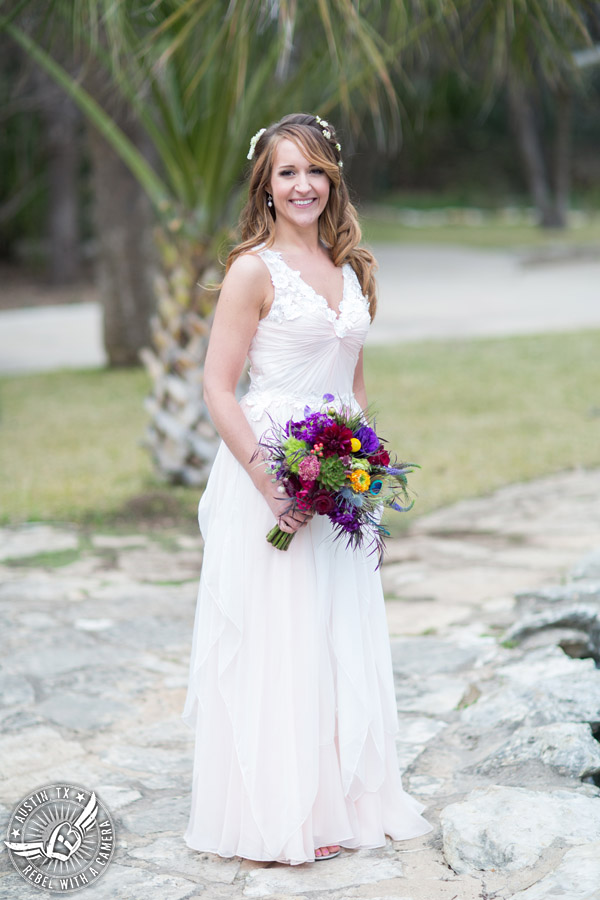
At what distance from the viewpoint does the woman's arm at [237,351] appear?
9.71ft

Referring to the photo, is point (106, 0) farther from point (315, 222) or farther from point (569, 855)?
point (569, 855)

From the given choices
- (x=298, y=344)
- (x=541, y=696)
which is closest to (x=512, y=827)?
(x=541, y=696)

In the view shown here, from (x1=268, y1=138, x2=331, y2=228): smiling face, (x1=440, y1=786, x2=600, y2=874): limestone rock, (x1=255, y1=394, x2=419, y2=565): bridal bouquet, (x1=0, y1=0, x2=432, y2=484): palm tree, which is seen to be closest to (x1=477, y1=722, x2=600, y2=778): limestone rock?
(x1=440, y1=786, x2=600, y2=874): limestone rock

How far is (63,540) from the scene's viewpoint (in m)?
6.51

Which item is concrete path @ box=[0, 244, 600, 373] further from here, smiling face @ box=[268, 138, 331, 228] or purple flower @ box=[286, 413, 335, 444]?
purple flower @ box=[286, 413, 335, 444]

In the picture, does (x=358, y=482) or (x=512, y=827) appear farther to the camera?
(x=512, y=827)

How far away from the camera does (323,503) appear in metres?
2.78

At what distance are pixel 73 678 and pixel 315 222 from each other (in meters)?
2.26

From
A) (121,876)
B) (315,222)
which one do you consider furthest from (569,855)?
(315,222)

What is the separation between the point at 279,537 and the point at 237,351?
1.67 feet

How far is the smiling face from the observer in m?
3.02

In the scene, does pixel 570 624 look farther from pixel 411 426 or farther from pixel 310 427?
pixel 411 426

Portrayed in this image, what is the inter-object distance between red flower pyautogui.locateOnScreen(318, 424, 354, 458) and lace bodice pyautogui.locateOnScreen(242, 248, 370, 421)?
0.82 feet

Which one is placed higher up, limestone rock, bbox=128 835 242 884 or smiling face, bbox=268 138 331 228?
smiling face, bbox=268 138 331 228
